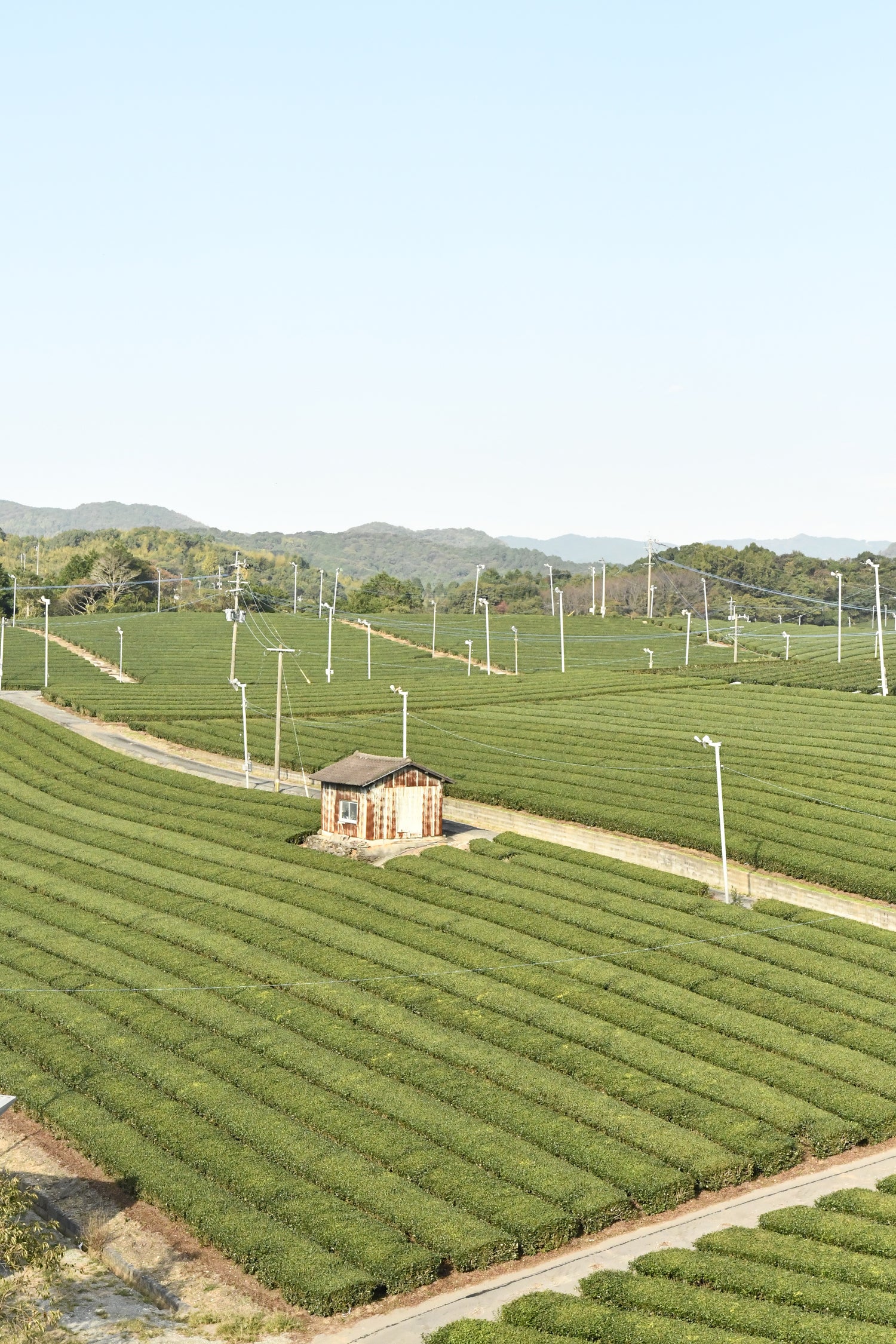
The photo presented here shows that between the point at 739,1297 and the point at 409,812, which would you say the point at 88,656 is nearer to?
the point at 409,812

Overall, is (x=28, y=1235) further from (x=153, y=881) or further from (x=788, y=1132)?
(x=153, y=881)

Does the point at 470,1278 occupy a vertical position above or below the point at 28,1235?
below

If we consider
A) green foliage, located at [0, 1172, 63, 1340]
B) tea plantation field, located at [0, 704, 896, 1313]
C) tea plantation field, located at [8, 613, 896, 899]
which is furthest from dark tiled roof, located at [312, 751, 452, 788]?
green foliage, located at [0, 1172, 63, 1340]

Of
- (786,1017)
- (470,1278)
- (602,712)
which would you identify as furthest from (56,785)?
(470,1278)

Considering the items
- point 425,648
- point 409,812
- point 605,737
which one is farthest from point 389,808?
point 425,648

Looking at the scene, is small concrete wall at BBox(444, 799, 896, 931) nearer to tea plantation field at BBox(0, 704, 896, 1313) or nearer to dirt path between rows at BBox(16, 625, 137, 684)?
tea plantation field at BBox(0, 704, 896, 1313)

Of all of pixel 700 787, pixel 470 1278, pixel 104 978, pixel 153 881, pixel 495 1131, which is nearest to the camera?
pixel 470 1278

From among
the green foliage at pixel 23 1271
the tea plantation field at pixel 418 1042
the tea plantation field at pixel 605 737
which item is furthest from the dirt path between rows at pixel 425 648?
the green foliage at pixel 23 1271
